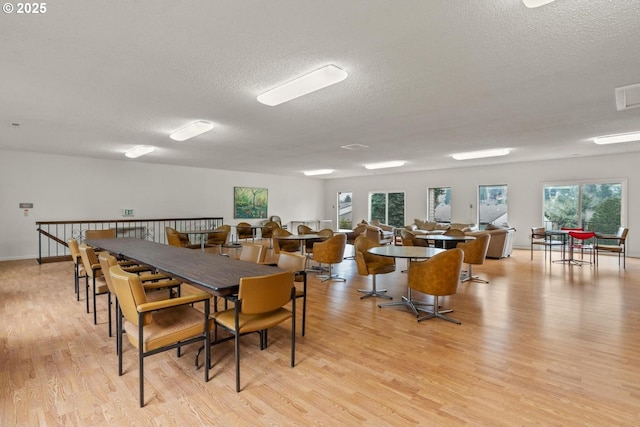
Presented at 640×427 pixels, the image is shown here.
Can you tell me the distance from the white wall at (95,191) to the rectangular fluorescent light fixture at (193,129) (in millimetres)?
4692

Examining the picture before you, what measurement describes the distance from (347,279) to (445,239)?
1865 millimetres

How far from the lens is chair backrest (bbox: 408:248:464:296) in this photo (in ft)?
11.8

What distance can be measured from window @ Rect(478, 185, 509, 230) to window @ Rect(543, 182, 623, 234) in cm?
108

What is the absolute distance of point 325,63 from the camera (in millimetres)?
2988

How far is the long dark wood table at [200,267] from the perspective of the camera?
238 cm

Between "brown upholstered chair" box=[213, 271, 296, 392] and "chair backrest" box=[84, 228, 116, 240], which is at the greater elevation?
"chair backrest" box=[84, 228, 116, 240]

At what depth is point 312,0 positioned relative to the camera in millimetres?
2084

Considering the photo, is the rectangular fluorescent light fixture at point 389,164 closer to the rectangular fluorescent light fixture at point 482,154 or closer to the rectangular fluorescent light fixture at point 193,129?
the rectangular fluorescent light fixture at point 482,154

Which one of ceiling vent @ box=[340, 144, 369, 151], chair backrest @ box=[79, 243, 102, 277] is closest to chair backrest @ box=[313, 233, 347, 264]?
ceiling vent @ box=[340, 144, 369, 151]

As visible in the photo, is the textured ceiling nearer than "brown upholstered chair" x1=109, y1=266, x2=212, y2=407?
No

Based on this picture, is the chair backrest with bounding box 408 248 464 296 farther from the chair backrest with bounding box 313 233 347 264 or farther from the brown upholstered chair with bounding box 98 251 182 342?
the brown upholstered chair with bounding box 98 251 182 342

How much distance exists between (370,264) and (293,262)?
1.52 meters

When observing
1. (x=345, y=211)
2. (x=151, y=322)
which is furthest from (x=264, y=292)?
(x=345, y=211)

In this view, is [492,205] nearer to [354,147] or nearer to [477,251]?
[477,251]
